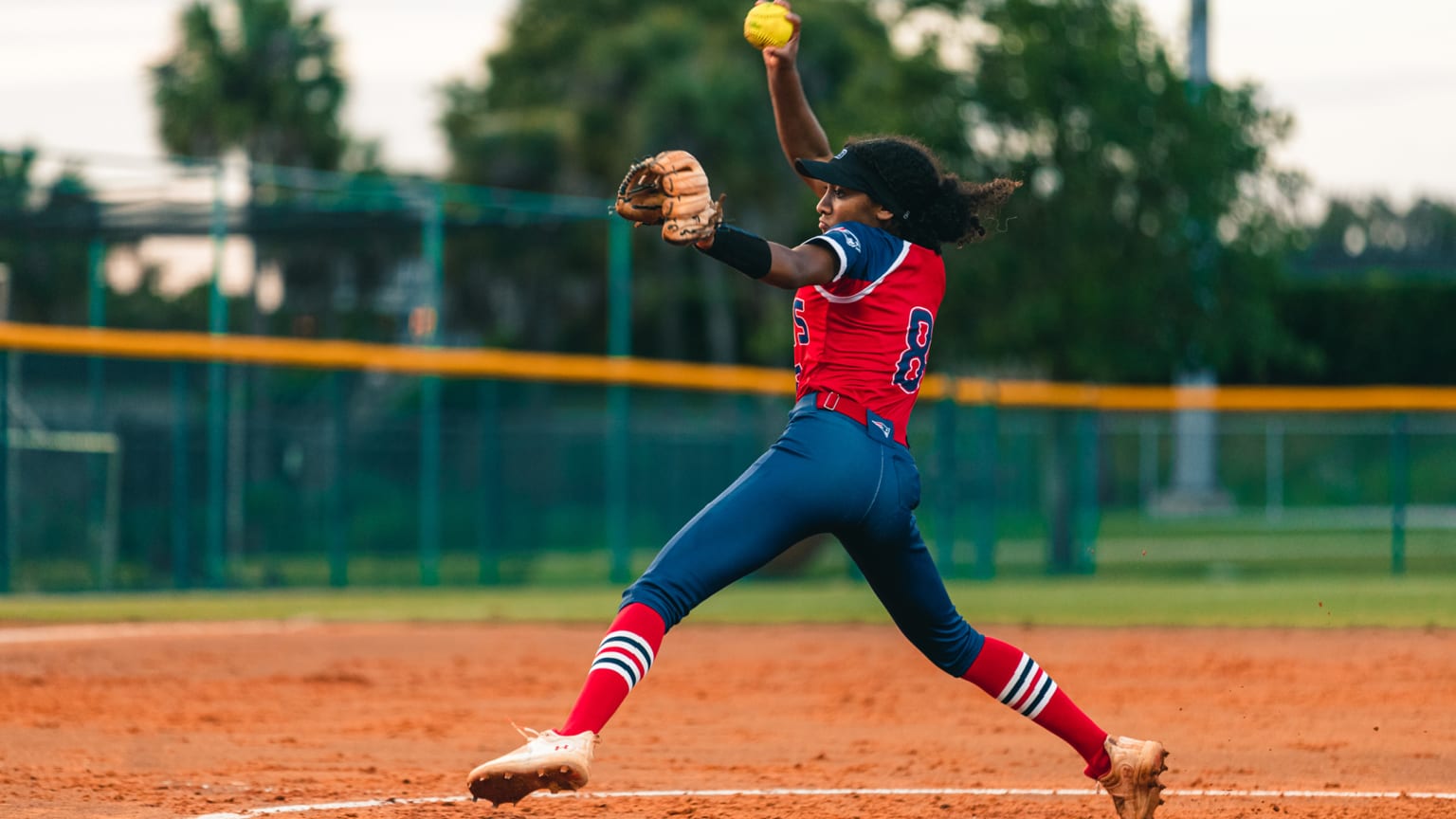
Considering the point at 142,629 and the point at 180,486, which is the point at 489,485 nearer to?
the point at 180,486

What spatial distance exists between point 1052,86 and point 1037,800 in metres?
15.5

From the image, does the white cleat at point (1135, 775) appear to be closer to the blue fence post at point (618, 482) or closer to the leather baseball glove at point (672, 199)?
Result: the leather baseball glove at point (672, 199)

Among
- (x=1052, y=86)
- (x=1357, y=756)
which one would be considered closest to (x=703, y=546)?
(x=1357, y=756)

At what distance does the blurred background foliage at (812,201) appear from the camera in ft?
66.7

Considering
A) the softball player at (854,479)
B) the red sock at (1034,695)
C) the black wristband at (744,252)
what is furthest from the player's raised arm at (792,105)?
the red sock at (1034,695)

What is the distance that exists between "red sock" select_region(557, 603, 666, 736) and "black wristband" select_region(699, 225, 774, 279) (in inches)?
35.7

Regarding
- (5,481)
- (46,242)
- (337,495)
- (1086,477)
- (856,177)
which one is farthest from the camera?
(46,242)

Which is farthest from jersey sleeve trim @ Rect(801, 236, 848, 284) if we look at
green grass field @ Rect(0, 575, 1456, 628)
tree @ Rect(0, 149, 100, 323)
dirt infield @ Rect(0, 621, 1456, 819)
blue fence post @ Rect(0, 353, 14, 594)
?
tree @ Rect(0, 149, 100, 323)

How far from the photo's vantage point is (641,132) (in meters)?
43.2

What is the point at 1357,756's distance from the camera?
22.3ft

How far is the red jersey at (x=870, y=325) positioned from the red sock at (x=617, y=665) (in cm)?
72

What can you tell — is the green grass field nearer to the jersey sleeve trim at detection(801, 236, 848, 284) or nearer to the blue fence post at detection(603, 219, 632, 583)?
the blue fence post at detection(603, 219, 632, 583)

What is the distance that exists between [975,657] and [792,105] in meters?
1.69

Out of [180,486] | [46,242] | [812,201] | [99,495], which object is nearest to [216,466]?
[180,486]
